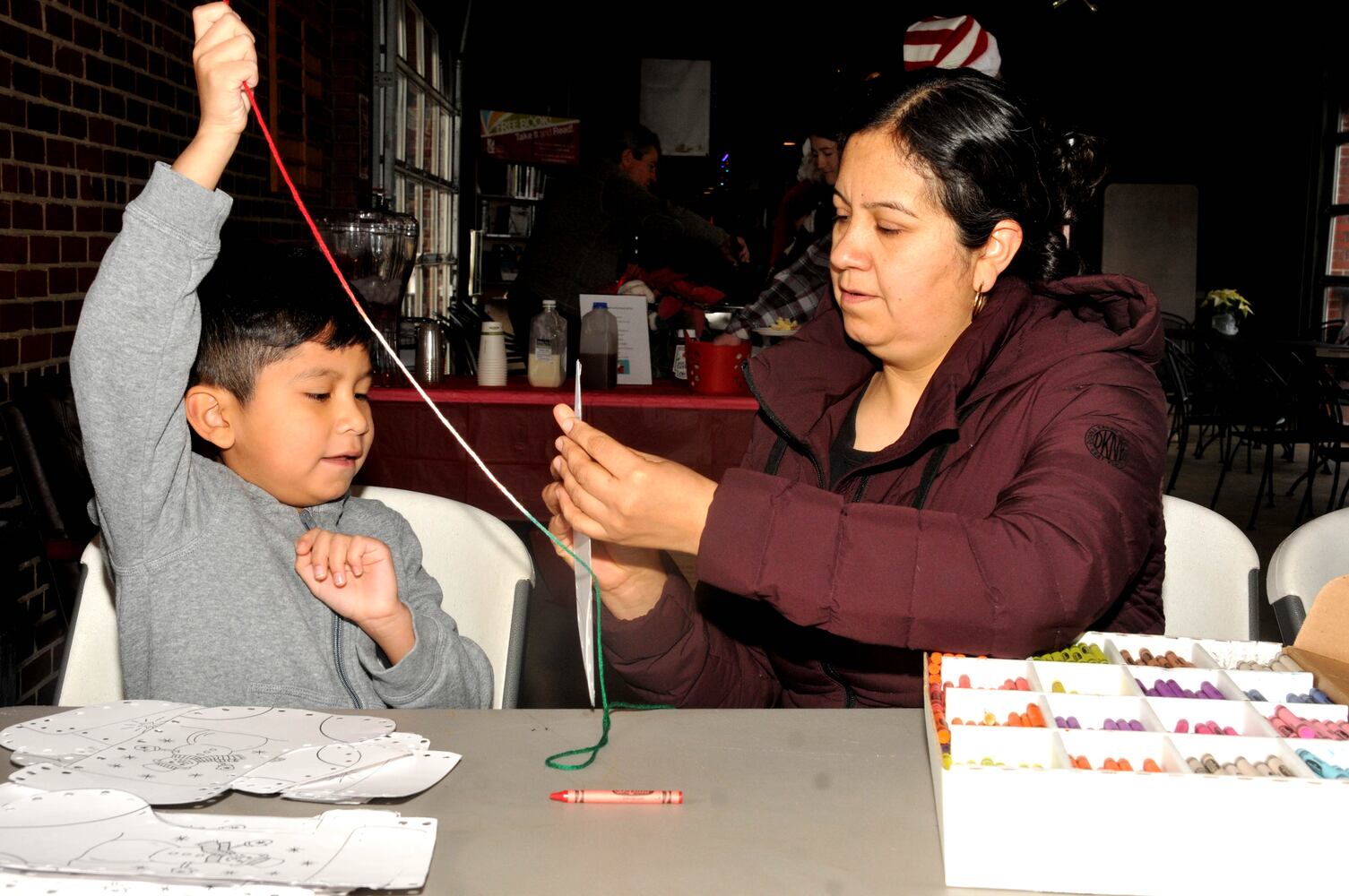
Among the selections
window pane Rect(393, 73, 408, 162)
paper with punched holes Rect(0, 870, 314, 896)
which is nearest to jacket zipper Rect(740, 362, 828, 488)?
paper with punched holes Rect(0, 870, 314, 896)

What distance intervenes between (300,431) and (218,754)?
0.52 meters

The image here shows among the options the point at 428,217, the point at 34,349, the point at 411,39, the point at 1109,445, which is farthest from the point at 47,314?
the point at 428,217

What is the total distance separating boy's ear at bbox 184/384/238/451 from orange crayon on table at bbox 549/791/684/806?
2.55 feet

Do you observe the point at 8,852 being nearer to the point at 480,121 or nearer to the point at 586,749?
the point at 586,749

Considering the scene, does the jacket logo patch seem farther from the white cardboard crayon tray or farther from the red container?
the red container

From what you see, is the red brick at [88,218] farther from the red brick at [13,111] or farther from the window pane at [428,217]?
the window pane at [428,217]

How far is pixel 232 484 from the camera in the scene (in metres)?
1.43

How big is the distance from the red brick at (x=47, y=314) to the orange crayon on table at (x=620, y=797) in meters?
2.30

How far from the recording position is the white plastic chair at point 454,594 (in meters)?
1.43

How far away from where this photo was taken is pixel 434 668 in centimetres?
138

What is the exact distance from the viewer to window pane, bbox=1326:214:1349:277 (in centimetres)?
977

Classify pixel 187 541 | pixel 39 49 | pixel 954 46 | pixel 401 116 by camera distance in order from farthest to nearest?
pixel 401 116, pixel 954 46, pixel 39 49, pixel 187 541

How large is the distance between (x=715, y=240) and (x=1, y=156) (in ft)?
10.8

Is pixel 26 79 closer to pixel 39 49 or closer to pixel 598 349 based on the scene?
pixel 39 49
